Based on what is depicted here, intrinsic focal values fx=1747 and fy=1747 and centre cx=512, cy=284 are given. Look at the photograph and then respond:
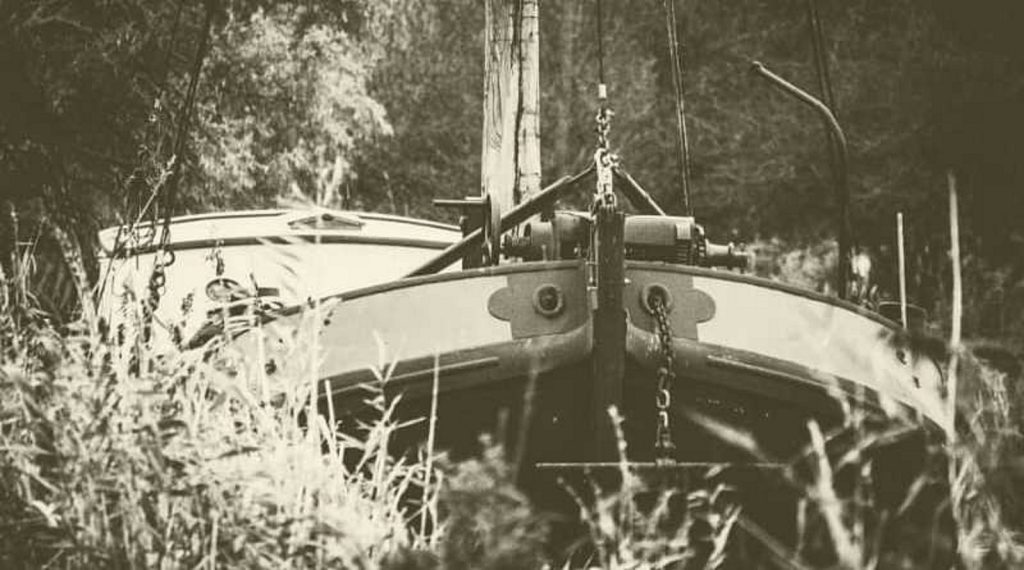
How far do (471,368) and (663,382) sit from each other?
619 millimetres

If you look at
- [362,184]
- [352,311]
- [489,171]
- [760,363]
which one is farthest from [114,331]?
[362,184]

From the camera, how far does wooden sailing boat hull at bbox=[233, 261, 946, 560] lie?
5629mm

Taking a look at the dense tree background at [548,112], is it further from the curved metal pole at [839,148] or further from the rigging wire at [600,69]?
the rigging wire at [600,69]

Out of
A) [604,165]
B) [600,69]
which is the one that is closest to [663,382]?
[604,165]

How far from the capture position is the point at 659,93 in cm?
2378

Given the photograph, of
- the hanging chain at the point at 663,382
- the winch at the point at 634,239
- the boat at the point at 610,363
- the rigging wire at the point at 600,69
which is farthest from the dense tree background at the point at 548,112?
the rigging wire at the point at 600,69

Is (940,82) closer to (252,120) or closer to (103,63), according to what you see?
(252,120)

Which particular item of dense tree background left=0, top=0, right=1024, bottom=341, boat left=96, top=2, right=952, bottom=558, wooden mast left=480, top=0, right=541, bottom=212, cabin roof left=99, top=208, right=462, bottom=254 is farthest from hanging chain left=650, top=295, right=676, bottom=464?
wooden mast left=480, top=0, right=541, bottom=212

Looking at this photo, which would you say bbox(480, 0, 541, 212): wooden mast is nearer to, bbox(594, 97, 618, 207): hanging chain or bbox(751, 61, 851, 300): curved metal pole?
bbox(751, 61, 851, 300): curved metal pole

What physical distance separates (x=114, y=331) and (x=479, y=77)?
1952 centimetres

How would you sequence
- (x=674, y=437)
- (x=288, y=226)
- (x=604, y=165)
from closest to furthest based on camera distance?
(x=604, y=165), (x=674, y=437), (x=288, y=226)

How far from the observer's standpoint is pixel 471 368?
18.4ft

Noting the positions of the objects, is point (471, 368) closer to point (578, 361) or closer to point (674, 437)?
point (578, 361)

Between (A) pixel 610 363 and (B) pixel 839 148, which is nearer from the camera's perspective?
(A) pixel 610 363
